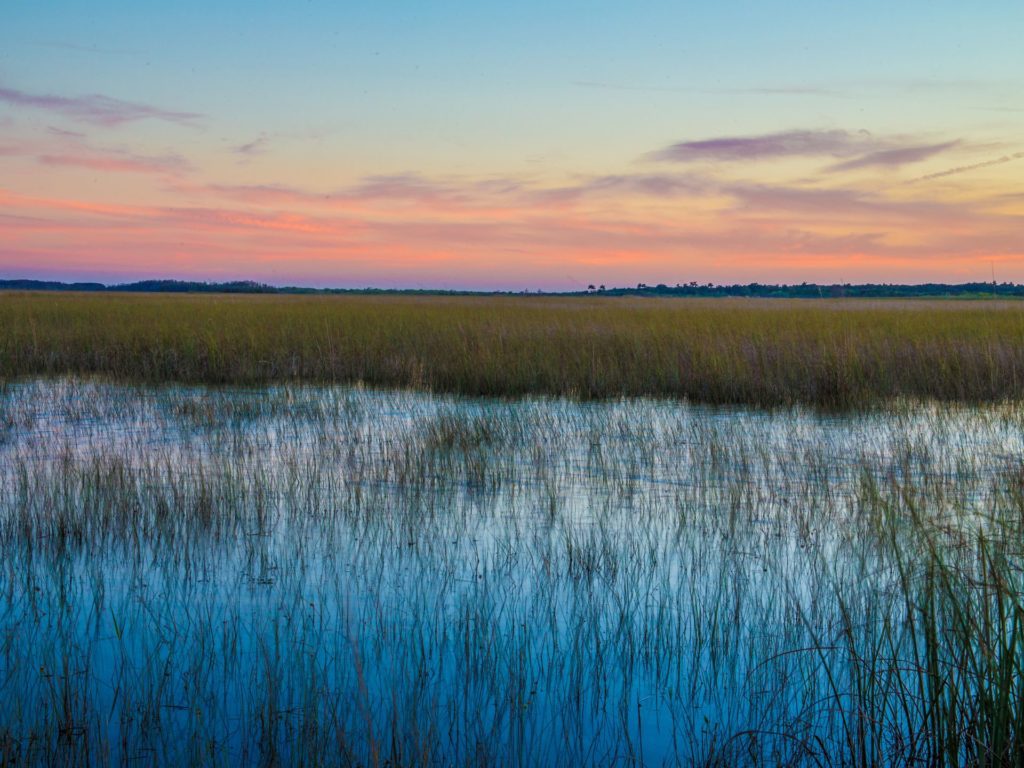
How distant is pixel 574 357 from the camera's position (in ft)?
42.7

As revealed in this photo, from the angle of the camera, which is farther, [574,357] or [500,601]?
[574,357]

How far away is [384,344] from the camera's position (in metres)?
14.9

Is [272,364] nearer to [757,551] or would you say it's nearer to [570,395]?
[570,395]

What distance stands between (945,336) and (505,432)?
982cm

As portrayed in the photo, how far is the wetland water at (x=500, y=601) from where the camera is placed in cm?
271

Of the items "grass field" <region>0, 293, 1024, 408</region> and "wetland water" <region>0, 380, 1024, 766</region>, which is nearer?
"wetland water" <region>0, 380, 1024, 766</region>

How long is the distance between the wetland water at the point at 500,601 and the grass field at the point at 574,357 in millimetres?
3396

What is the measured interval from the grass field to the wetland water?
340 cm

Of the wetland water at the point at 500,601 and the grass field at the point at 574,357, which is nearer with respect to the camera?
the wetland water at the point at 500,601

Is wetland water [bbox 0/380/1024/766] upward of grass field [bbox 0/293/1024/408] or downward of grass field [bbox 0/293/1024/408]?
downward

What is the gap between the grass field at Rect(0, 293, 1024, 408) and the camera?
1099 cm

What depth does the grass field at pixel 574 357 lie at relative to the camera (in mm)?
10992

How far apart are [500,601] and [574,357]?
9.30 meters

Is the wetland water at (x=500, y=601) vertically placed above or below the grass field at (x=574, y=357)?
below
